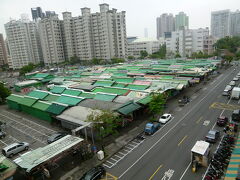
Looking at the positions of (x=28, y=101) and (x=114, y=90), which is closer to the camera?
(x=28, y=101)

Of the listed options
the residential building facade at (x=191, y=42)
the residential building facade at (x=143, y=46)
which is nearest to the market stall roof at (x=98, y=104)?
the residential building facade at (x=191, y=42)

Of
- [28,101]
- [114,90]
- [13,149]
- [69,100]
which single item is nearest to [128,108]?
[114,90]

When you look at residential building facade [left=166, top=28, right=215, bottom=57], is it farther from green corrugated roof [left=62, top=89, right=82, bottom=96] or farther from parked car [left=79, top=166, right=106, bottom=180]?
parked car [left=79, top=166, right=106, bottom=180]

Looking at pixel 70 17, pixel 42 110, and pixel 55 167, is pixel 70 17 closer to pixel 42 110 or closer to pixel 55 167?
pixel 42 110

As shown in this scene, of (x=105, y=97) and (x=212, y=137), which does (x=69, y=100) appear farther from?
(x=212, y=137)

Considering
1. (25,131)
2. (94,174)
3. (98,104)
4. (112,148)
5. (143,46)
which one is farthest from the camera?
(143,46)

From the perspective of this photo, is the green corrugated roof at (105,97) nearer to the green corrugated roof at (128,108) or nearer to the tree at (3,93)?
the green corrugated roof at (128,108)
